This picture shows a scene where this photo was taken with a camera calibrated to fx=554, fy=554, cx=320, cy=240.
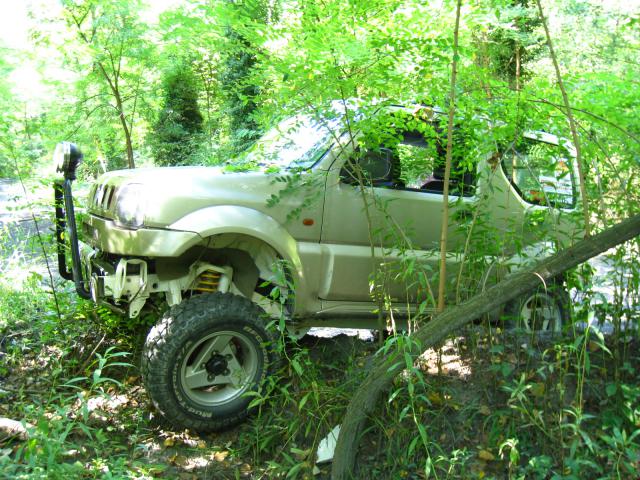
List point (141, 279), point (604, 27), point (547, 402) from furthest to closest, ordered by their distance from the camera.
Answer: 1. point (604, 27)
2. point (141, 279)
3. point (547, 402)

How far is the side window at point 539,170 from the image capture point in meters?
3.43

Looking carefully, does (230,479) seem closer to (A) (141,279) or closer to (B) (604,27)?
(A) (141,279)

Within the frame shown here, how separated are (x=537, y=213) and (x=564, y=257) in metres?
1.06

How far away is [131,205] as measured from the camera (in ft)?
11.7

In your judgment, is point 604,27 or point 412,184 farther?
point 604,27

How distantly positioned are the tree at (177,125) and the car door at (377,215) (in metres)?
10.2

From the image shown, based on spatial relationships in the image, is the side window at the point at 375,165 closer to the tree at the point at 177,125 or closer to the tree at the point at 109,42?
the tree at the point at 109,42

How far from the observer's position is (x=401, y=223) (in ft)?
13.9

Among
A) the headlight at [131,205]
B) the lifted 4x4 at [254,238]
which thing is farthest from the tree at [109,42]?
the headlight at [131,205]

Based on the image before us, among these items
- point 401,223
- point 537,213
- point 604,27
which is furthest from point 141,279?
point 604,27

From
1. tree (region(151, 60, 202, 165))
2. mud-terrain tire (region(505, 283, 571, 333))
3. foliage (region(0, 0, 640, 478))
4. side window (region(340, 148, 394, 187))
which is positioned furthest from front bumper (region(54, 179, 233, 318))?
tree (region(151, 60, 202, 165))

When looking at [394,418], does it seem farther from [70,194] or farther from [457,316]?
[70,194]

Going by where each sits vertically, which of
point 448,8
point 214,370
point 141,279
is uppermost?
point 448,8

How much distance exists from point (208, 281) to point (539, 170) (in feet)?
7.91
